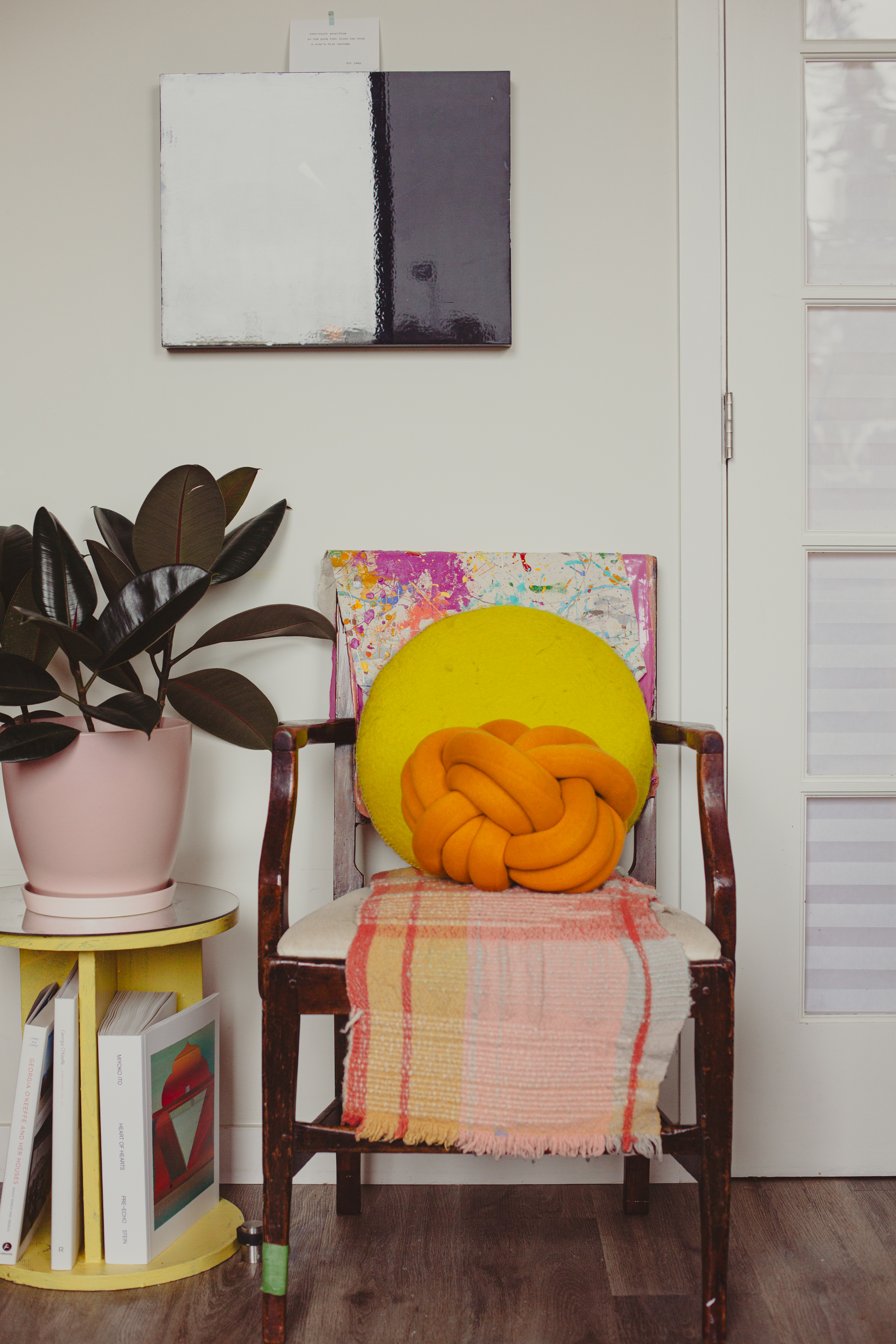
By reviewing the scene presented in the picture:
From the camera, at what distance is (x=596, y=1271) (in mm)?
1389

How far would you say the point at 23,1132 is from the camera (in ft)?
4.47

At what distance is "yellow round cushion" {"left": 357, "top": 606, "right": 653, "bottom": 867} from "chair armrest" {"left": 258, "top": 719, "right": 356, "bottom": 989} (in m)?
0.17

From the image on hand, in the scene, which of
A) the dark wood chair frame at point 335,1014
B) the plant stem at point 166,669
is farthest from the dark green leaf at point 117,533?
the dark wood chair frame at point 335,1014

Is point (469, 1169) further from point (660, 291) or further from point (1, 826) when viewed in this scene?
point (660, 291)

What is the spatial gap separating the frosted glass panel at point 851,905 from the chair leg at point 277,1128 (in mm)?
982

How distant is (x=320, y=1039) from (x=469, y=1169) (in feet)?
1.09

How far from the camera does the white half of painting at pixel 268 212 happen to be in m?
1.66

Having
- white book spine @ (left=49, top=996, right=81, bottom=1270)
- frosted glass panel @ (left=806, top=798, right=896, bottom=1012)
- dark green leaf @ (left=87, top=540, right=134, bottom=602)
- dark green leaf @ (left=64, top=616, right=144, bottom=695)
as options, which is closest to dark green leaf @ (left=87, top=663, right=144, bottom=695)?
dark green leaf @ (left=64, top=616, right=144, bottom=695)

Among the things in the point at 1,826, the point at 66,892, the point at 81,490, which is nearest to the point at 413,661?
the point at 66,892

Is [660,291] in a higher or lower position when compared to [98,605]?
higher

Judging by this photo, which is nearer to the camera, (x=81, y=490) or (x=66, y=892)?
→ (x=66, y=892)

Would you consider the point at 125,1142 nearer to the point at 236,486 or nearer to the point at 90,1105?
the point at 90,1105

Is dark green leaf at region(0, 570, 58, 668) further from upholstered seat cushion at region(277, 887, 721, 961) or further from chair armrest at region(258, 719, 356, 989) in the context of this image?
upholstered seat cushion at region(277, 887, 721, 961)

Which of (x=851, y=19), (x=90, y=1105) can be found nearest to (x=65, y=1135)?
(x=90, y=1105)
